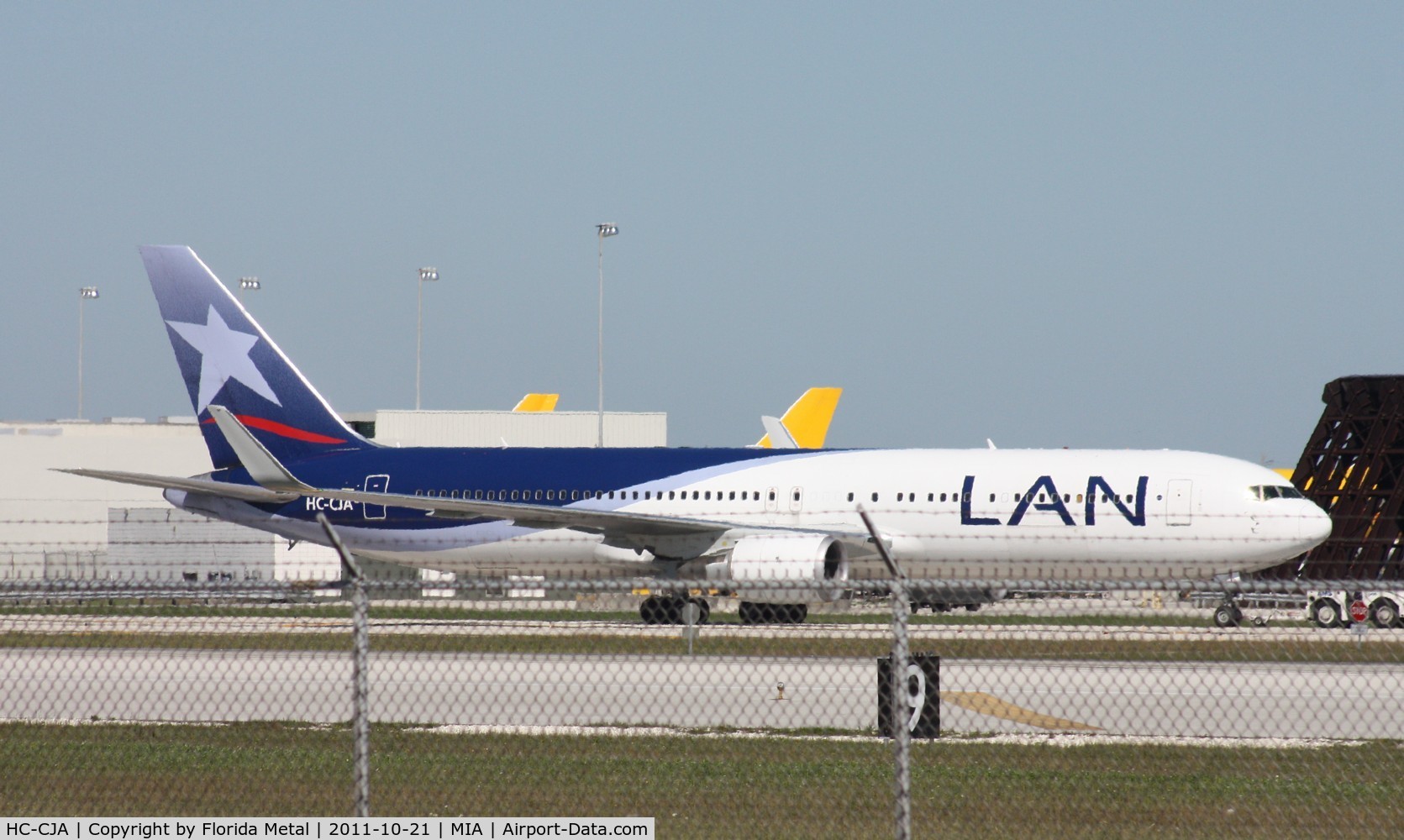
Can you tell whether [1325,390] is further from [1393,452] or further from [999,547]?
[999,547]

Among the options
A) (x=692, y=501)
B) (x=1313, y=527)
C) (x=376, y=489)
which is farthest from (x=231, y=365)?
(x=1313, y=527)

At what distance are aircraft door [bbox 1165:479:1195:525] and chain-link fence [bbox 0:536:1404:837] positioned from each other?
14.2ft

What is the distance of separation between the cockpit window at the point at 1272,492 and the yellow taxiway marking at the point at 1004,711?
13.0 meters

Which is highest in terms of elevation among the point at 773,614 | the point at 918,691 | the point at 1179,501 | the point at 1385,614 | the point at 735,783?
the point at 1179,501

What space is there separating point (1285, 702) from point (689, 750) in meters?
6.87

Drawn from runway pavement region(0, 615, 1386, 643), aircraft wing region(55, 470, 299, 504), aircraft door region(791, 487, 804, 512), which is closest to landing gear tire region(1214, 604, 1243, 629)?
runway pavement region(0, 615, 1386, 643)

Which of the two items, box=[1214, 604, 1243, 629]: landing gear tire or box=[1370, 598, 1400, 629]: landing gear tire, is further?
box=[1370, 598, 1400, 629]: landing gear tire

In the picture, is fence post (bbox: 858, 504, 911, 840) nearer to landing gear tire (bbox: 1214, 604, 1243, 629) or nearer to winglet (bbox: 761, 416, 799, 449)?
landing gear tire (bbox: 1214, 604, 1243, 629)

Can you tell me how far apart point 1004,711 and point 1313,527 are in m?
14.0

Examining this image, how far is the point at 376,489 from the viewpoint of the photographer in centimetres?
3506

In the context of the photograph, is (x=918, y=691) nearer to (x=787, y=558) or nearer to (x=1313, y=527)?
(x=787, y=558)

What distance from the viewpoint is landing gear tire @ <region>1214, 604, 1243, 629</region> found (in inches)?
1004

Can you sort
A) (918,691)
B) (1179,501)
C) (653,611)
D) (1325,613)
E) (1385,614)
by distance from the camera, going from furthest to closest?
(1325,613)
(1385,614)
(1179,501)
(653,611)
(918,691)

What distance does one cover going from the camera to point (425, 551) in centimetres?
3509
